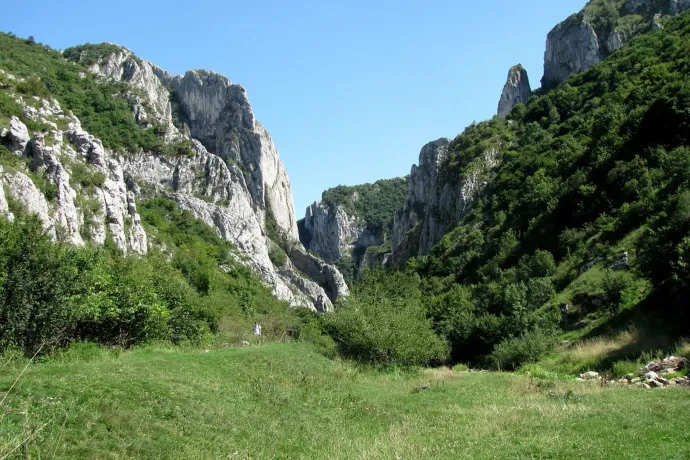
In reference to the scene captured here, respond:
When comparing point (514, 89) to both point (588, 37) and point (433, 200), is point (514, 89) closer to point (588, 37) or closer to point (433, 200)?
point (588, 37)

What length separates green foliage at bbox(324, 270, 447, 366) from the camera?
3150 centimetres

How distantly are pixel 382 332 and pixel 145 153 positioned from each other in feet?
269

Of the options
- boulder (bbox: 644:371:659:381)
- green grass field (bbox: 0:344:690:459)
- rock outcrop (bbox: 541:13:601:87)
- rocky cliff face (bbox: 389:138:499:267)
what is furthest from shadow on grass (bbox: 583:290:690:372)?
rock outcrop (bbox: 541:13:601:87)

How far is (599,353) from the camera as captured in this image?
68.0 feet

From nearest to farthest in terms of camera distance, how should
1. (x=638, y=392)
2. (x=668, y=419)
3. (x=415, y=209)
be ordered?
(x=668, y=419) < (x=638, y=392) < (x=415, y=209)

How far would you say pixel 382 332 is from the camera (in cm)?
3166

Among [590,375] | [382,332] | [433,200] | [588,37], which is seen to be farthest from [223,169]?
[590,375]

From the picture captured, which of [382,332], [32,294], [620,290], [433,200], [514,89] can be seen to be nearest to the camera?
[32,294]

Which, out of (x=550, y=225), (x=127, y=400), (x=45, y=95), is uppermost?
(x=45, y=95)

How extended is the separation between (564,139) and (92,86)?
9316cm

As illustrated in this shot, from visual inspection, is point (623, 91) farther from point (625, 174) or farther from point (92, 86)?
point (92, 86)

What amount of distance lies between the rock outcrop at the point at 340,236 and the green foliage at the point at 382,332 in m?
154

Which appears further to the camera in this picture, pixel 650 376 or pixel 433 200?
pixel 433 200

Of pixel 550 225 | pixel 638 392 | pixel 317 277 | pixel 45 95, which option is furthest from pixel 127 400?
pixel 317 277
